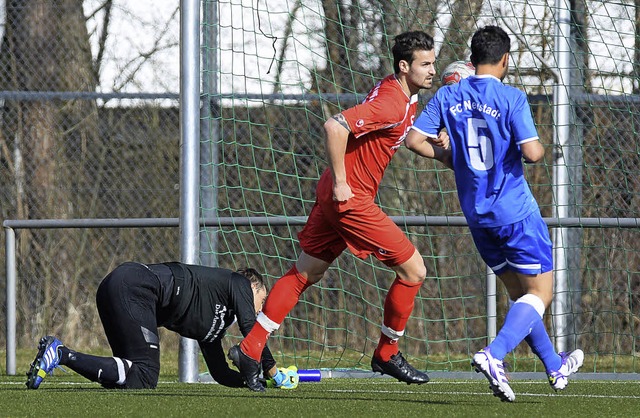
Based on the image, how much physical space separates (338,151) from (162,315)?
1.37 meters

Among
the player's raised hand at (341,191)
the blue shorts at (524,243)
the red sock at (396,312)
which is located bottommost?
the red sock at (396,312)

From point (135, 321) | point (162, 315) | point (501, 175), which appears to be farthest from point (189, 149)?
point (501, 175)

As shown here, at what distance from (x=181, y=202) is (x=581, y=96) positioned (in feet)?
9.59

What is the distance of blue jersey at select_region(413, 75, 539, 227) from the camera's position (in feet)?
16.4

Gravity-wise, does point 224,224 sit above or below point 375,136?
below

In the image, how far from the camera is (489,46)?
5.11m

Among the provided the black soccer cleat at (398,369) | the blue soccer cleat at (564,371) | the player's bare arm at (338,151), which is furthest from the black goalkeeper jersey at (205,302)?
the blue soccer cleat at (564,371)

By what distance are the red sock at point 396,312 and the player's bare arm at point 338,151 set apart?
56 cm

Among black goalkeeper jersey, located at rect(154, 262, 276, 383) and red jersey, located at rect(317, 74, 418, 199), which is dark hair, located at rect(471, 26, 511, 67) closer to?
red jersey, located at rect(317, 74, 418, 199)

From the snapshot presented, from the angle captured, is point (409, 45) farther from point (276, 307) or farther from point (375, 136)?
point (276, 307)

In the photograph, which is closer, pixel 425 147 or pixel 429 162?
pixel 425 147

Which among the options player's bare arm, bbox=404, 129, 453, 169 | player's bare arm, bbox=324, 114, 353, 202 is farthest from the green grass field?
player's bare arm, bbox=404, 129, 453, 169

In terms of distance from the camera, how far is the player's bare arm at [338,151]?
556cm

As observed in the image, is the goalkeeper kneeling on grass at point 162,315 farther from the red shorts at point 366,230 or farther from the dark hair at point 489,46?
the dark hair at point 489,46
